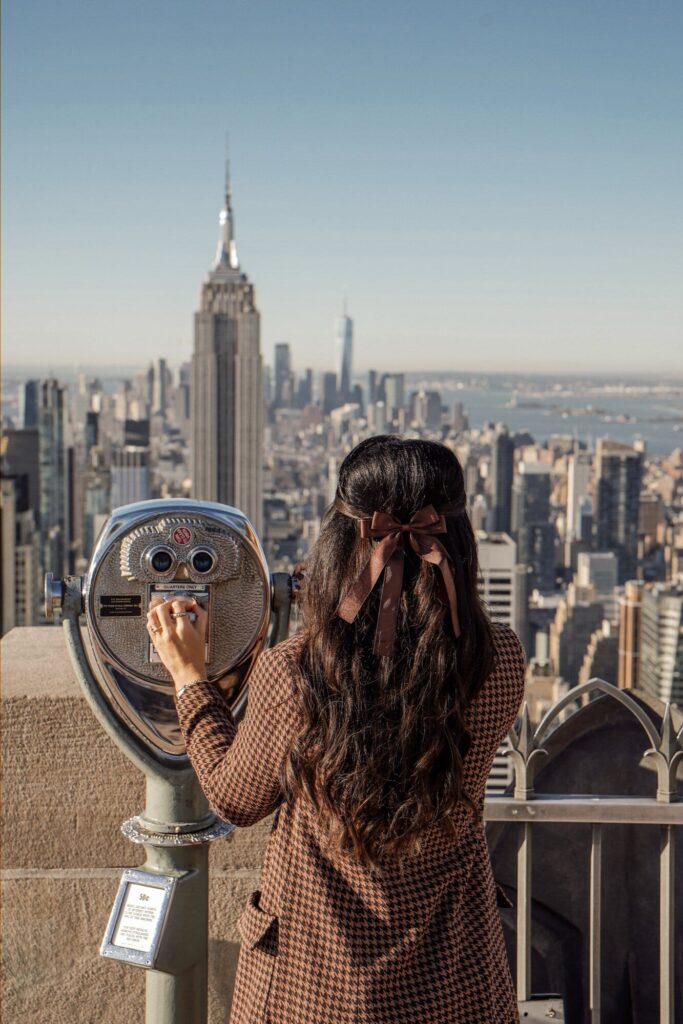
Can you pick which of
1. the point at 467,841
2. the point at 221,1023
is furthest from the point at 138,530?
the point at 221,1023

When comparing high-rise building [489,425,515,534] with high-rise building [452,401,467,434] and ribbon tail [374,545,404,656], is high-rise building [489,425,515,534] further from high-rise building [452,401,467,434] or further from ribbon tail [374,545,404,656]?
ribbon tail [374,545,404,656]

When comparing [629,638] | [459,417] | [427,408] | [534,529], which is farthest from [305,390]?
[629,638]

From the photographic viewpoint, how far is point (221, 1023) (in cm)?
188

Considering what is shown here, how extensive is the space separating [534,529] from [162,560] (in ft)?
175

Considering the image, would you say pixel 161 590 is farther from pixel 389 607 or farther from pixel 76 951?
pixel 76 951

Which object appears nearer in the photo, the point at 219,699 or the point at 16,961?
the point at 219,699

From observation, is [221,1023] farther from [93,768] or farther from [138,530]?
[138,530]

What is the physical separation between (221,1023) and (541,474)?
57.4m

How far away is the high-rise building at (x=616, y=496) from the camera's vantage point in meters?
52.6

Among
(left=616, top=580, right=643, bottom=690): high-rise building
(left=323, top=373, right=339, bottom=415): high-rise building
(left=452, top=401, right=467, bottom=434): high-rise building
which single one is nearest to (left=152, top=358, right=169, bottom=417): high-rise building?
(left=323, top=373, right=339, bottom=415): high-rise building

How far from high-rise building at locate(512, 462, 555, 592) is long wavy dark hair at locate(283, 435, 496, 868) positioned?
50.0 metres

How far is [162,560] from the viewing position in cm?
148

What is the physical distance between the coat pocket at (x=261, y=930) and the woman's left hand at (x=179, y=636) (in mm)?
259

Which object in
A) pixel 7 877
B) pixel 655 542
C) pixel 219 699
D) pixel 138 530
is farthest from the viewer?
pixel 655 542
